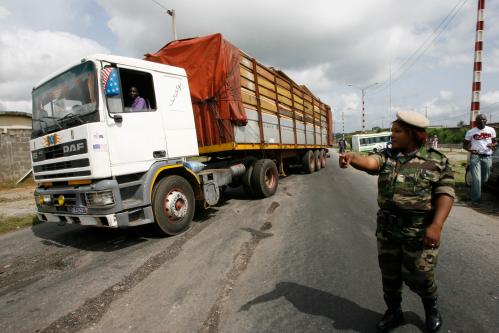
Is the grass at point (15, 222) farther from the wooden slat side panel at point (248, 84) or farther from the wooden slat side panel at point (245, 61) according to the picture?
the wooden slat side panel at point (245, 61)

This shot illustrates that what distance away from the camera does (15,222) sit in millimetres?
6723

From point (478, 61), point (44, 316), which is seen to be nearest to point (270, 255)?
point (44, 316)

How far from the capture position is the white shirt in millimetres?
6223

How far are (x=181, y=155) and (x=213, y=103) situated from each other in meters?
1.59

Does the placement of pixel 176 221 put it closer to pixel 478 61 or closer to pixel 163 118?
pixel 163 118

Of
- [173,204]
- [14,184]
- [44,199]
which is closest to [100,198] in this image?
[173,204]

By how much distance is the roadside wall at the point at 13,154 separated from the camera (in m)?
13.7

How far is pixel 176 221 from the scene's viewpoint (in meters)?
4.95

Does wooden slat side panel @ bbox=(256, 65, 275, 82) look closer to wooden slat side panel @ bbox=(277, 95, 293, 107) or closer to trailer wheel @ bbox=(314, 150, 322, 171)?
wooden slat side panel @ bbox=(277, 95, 293, 107)

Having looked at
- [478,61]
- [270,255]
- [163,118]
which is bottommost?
[270,255]

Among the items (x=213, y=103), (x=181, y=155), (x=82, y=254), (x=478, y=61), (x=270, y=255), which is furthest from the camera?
(x=478, y=61)

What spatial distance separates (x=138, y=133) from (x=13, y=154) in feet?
43.0

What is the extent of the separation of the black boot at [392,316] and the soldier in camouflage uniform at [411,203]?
12mm

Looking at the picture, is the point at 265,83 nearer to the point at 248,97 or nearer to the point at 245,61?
the point at 245,61
